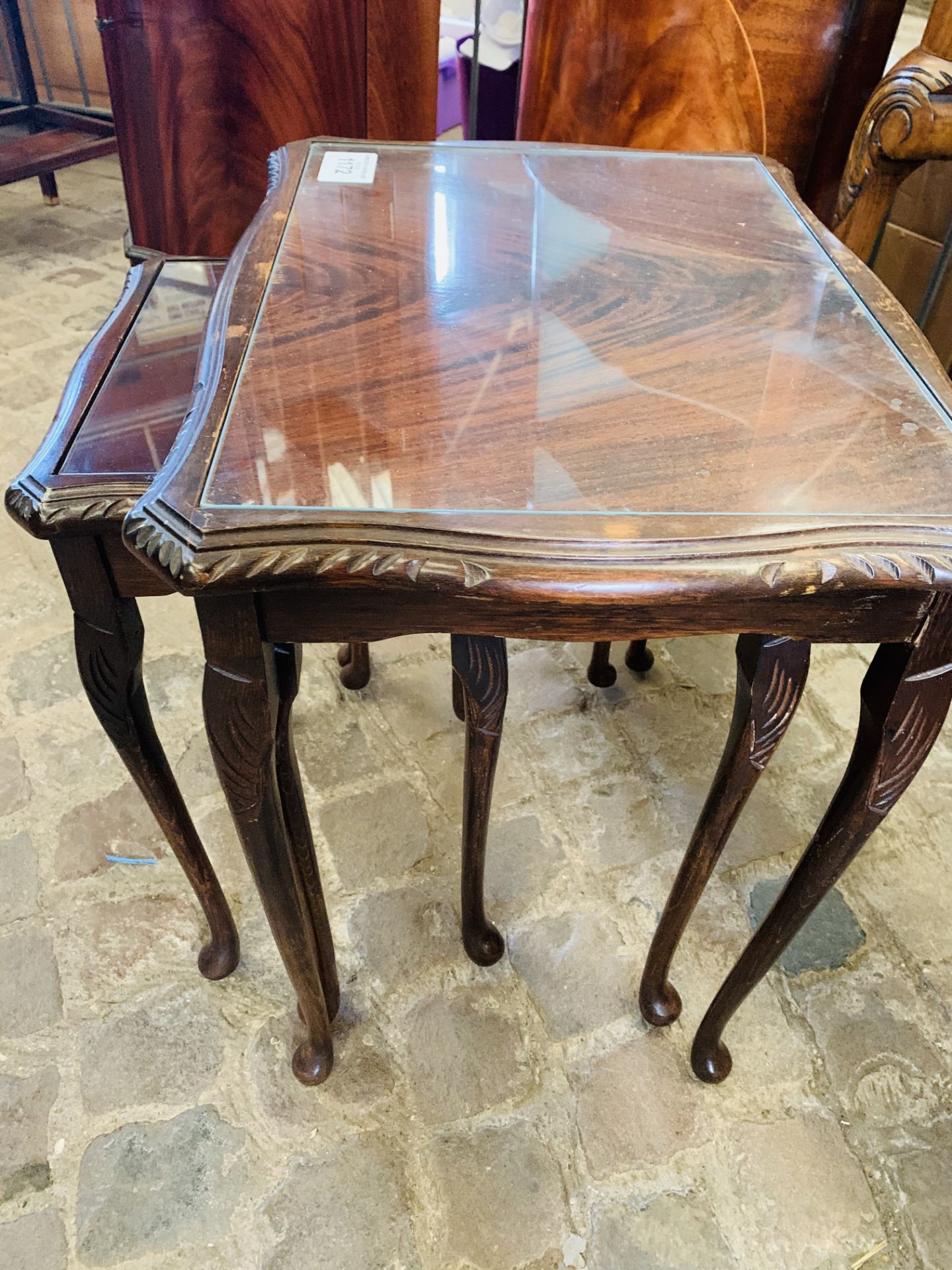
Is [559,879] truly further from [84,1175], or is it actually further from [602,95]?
[602,95]

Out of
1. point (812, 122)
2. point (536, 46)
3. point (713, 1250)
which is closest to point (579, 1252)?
point (713, 1250)

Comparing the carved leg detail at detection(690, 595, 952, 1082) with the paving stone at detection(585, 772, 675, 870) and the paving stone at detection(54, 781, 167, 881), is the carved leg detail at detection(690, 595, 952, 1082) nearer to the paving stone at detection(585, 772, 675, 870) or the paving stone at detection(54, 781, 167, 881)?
the paving stone at detection(585, 772, 675, 870)

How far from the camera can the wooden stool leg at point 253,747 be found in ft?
2.11

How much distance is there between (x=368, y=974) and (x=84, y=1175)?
378 millimetres

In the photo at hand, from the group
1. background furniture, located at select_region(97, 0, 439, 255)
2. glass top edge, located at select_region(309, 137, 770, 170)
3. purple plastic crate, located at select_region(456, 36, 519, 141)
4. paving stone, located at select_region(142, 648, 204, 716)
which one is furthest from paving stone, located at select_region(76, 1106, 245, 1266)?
purple plastic crate, located at select_region(456, 36, 519, 141)

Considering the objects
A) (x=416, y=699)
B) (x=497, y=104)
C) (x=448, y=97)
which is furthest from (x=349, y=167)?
(x=448, y=97)

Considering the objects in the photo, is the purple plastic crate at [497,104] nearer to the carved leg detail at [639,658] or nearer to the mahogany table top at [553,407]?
the carved leg detail at [639,658]

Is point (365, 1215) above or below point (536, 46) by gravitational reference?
below

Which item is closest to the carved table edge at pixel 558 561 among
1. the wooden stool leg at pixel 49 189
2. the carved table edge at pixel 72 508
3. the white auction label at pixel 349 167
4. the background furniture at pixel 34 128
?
the carved table edge at pixel 72 508

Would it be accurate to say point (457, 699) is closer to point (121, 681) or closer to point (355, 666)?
point (355, 666)

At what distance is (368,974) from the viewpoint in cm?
119

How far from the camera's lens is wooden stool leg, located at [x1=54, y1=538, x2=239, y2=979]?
811 millimetres

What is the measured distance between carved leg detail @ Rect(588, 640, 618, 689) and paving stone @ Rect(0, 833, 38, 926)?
924mm

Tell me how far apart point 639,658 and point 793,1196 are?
0.85m
